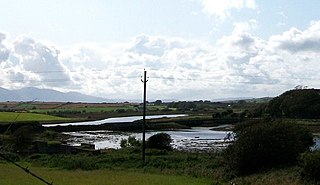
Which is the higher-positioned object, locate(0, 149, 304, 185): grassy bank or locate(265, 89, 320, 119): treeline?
locate(265, 89, 320, 119): treeline

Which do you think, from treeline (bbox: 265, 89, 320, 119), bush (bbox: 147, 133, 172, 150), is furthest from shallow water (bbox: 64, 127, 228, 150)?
treeline (bbox: 265, 89, 320, 119)

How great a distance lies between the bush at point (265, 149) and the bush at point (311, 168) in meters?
6.30

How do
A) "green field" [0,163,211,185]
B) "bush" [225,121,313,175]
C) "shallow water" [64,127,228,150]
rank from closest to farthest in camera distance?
"green field" [0,163,211,185] → "bush" [225,121,313,175] → "shallow water" [64,127,228,150]

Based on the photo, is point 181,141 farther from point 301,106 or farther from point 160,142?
point 301,106

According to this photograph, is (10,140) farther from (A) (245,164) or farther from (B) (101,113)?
(B) (101,113)

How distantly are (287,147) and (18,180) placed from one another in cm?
1993

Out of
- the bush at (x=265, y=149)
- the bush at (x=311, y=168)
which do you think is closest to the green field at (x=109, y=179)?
the bush at (x=265, y=149)

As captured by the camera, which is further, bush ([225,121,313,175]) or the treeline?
the treeline

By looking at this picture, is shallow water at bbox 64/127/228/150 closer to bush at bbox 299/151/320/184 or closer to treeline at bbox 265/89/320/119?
treeline at bbox 265/89/320/119

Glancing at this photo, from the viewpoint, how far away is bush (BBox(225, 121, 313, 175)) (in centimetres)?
3584

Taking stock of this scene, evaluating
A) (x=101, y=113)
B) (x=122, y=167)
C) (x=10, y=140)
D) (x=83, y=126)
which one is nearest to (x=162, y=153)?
(x=122, y=167)

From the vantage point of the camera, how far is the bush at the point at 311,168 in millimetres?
27719

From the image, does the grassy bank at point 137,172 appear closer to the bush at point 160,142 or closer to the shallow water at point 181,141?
the bush at point 160,142

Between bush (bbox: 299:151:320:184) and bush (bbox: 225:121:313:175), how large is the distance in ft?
20.7
